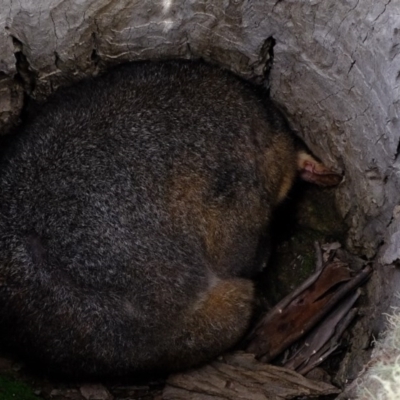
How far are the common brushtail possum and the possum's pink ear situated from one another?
306 mm

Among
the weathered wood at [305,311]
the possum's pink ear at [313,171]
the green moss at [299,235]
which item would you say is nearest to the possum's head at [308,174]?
the possum's pink ear at [313,171]

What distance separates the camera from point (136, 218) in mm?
4211

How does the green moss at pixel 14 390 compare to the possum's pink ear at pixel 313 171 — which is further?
the possum's pink ear at pixel 313 171

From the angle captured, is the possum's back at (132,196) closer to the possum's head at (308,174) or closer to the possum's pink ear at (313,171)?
the possum's head at (308,174)

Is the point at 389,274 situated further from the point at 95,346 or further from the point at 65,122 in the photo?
the point at 65,122

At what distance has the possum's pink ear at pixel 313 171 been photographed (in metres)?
4.78

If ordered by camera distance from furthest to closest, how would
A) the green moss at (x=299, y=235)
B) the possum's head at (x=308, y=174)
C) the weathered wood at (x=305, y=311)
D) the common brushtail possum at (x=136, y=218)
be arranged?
the green moss at (x=299, y=235), the possum's head at (x=308, y=174), the weathered wood at (x=305, y=311), the common brushtail possum at (x=136, y=218)

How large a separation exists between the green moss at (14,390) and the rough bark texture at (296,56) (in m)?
1.47

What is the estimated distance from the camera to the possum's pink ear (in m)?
4.78

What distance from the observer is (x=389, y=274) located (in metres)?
4.09

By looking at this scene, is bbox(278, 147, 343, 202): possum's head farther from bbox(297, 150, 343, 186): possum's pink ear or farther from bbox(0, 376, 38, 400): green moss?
bbox(0, 376, 38, 400): green moss

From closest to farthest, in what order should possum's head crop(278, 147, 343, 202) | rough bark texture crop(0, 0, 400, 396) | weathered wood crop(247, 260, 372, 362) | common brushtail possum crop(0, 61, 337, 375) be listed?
rough bark texture crop(0, 0, 400, 396) < common brushtail possum crop(0, 61, 337, 375) < weathered wood crop(247, 260, 372, 362) < possum's head crop(278, 147, 343, 202)

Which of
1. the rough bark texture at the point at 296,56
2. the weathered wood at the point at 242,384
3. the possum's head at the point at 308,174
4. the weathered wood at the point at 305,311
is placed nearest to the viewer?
the rough bark texture at the point at 296,56

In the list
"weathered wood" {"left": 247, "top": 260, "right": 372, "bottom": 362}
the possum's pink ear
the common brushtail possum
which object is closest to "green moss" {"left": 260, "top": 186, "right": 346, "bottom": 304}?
the possum's pink ear
